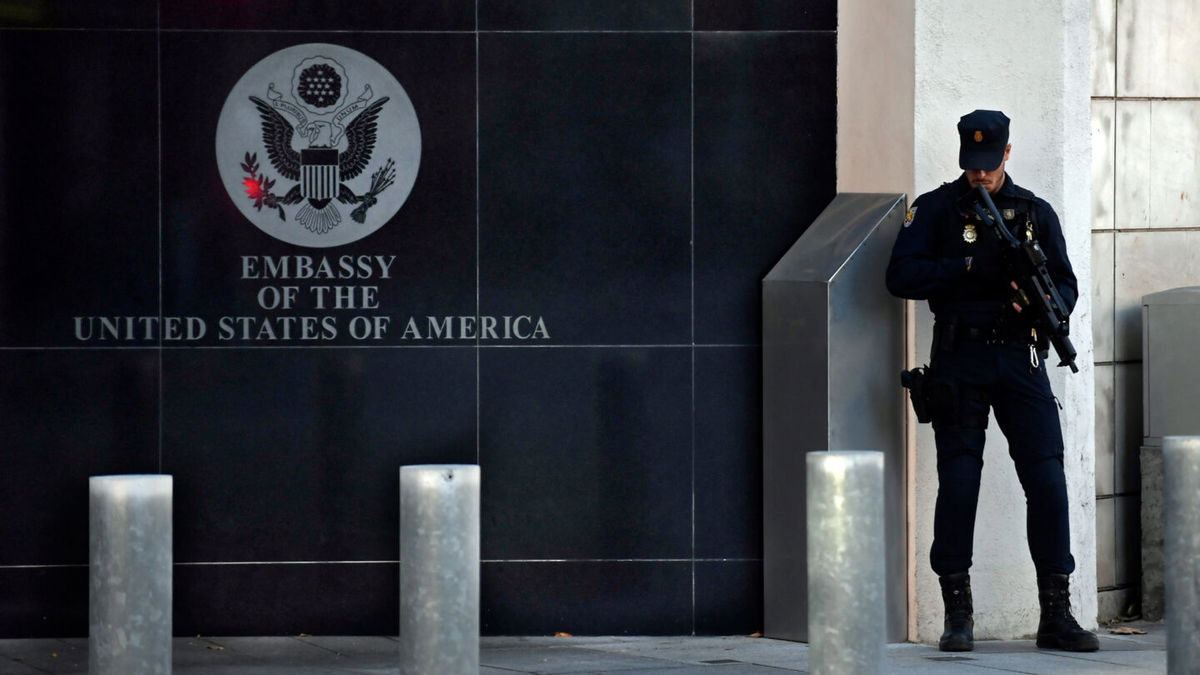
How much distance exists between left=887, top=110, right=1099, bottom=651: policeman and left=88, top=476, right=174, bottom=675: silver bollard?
10.2 feet

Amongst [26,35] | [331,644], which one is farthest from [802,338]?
[26,35]

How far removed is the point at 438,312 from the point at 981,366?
2.18 meters

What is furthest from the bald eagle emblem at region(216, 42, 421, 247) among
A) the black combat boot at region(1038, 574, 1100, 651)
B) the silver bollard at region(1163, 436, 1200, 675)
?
the silver bollard at region(1163, 436, 1200, 675)

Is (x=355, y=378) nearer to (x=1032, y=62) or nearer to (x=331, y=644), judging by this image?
(x=331, y=644)

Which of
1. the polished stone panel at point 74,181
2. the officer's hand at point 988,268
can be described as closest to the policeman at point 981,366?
the officer's hand at point 988,268

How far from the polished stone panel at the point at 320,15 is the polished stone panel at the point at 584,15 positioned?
0.36 feet

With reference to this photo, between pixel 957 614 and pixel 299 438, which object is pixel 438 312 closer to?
pixel 299 438

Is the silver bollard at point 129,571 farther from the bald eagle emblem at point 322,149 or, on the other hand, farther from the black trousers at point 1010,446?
the black trousers at point 1010,446

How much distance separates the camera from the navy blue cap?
618 centimetres

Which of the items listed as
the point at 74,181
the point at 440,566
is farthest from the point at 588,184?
the point at 440,566

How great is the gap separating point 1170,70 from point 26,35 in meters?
4.99

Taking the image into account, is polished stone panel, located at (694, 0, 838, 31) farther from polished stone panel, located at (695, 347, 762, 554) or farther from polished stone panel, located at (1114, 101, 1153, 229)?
polished stone panel, located at (1114, 101, 1153, 229)

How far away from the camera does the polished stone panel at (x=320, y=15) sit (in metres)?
6.88

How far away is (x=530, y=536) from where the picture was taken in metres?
6.99
